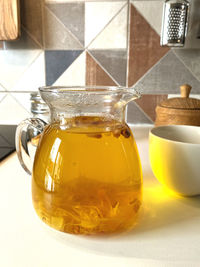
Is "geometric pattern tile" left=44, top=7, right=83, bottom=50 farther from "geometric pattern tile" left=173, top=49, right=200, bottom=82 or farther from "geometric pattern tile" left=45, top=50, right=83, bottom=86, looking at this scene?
"geometric pattern tile" left=173, top=49, right=200, bottom=82

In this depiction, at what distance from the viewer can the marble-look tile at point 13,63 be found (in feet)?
2.88

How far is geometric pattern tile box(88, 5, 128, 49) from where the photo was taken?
2.70 ft

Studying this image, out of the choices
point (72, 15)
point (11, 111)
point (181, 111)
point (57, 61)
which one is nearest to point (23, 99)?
point (11, 111)

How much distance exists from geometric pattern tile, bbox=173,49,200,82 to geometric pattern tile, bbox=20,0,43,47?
1.57ft

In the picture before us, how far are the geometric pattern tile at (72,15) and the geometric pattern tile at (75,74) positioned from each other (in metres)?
0.08

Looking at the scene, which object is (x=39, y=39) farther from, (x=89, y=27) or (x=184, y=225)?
(x=184, y=225)

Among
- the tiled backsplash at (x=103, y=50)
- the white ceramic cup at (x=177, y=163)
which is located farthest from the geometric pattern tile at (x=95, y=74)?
the white ceramic cup at (x=177, y=163)

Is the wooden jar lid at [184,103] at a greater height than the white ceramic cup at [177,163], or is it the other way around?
the wooden jar lid at [184,103]

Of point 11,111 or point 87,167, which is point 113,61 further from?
point 87,167

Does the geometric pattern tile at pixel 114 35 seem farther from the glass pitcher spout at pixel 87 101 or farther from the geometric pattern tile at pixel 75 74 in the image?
the glass pitcher spout at pixel 87 101

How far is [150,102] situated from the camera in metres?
0.89

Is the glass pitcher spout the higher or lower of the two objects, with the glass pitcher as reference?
higher

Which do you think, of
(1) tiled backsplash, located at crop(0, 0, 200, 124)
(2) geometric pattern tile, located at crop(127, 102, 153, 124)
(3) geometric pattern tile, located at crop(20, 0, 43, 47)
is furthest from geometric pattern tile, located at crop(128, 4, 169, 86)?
(3) geometric pattern tile, located at crop(20, 0, 43, 47)

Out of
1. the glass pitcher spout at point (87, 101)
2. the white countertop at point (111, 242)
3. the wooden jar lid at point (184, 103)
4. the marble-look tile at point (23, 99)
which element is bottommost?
the white countertop at point (111, 242)
